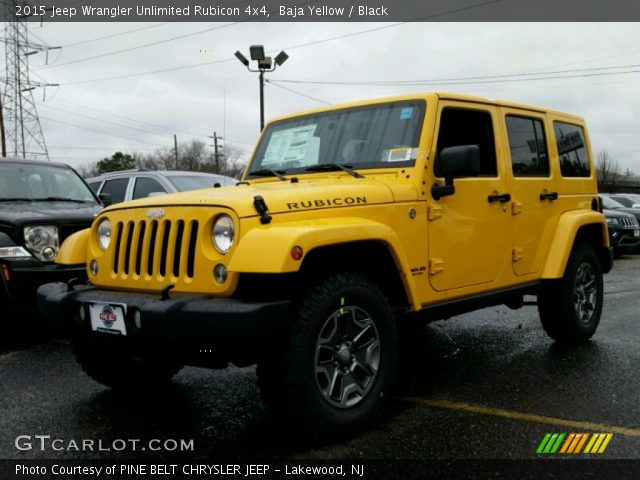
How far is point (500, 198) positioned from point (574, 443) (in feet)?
6.16

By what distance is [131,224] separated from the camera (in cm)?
353

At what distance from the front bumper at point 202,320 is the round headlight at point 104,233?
662mm

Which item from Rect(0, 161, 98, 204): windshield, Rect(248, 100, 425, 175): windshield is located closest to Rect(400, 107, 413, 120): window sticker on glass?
Rect(248, 100, 425, 175): windshield

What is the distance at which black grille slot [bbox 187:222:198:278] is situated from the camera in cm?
320

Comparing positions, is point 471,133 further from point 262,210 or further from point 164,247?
point 164,247

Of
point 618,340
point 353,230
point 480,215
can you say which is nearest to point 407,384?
point 480,215

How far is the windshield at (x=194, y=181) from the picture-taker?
27.7 feet

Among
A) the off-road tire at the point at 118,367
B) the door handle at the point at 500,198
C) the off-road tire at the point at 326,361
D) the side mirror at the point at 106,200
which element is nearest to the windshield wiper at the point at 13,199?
the side mirror at the point at 106,200

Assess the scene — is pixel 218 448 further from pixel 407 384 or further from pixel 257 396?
pixel 407 384

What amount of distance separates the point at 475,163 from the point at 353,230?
1.00m

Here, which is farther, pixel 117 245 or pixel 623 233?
pixel 623 233

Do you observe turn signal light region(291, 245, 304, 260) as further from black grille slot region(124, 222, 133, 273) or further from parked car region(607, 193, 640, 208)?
parked car region(607, 193, 640, 208)

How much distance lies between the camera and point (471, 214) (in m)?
4.25

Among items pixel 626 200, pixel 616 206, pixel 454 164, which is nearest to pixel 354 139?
pixel 454 164
